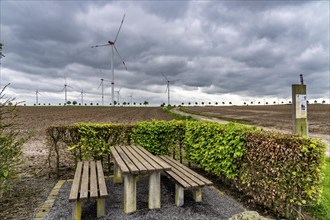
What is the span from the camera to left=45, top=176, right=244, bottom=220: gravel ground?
168 inches

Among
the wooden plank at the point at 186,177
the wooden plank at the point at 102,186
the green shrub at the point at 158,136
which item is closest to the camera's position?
the wooden plank at the point at 102,186

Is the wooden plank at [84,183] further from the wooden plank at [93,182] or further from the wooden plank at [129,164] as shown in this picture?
the wooden plank at [129,164]

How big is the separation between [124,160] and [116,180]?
62.3 inches

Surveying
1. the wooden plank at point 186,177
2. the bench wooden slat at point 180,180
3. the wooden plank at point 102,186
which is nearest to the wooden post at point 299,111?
the wooden plank at point 186,177

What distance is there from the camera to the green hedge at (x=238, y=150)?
3.95m

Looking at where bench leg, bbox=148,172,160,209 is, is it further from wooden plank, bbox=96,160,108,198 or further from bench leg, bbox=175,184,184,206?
wooden plank, bbox=96,160,108,198

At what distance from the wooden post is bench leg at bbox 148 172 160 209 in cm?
294

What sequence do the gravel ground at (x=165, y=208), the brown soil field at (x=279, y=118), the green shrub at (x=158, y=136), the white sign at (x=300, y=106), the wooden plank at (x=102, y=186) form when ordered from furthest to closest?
the brown soil field at (x=279, y=118), the green shrub at (x=158, y=136), the white sign at (x=300, y=106), the gravel ground at (x=165, y=208), the wooden plank at (x=102, y=186)

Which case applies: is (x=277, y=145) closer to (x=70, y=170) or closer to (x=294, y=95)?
(x=294, y=95)

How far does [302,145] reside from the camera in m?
3.87

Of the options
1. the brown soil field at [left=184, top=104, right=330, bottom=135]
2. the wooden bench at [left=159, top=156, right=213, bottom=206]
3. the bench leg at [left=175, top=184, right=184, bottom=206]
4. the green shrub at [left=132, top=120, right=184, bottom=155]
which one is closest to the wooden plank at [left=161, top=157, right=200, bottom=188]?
the wooden bench at [left=159, top=156, right=213, bottom=206]

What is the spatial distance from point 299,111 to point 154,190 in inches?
129

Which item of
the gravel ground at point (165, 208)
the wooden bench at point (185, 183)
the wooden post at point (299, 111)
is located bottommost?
the gravel ground at point (165, 208)

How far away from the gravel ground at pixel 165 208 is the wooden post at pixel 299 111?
1982mm
